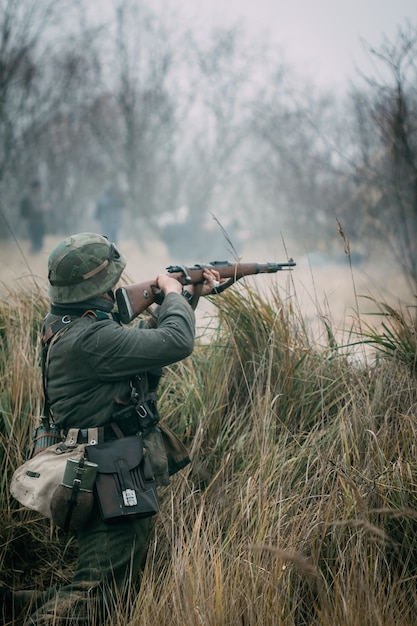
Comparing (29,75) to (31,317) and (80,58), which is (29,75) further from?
(31,317)

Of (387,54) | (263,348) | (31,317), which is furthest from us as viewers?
(387,54)

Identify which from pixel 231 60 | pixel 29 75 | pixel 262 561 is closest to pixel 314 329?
pixel 262 561

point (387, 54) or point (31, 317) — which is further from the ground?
Result: point (387, 54)

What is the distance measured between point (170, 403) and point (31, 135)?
55.2 ft

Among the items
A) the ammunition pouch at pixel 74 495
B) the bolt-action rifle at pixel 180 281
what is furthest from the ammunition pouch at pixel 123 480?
the bolt-action rifle at pixel 180 281

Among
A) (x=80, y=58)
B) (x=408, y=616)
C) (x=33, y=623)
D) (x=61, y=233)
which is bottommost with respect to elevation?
(x=408, y=616)

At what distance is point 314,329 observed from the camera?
4.54m

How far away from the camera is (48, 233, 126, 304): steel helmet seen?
339 centimetres

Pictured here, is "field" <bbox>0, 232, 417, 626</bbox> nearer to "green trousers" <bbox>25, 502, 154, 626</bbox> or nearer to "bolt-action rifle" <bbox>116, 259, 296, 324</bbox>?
"green trousers" <bbox>25, 502, 154, 626</bbox>

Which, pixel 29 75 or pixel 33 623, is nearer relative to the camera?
pixel 33 623

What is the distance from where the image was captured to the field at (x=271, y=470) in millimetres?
2877

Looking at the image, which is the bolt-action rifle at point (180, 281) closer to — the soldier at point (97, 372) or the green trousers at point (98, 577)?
the soldier at point (97, 372)

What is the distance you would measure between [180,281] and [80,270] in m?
0.61

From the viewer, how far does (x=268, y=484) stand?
3.53m
